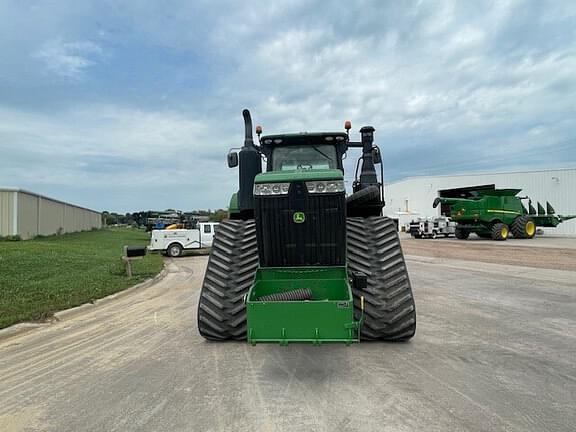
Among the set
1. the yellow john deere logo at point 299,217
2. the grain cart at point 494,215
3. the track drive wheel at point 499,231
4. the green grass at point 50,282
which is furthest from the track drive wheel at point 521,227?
the yellow john deere logo at point 299,217

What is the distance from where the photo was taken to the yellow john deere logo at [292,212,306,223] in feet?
16.4

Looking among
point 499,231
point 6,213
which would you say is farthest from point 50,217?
point 499,231

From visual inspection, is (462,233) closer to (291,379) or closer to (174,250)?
(174,250)

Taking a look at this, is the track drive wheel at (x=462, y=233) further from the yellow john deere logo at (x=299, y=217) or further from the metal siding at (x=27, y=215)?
the metal siding at (x=27, y=215)

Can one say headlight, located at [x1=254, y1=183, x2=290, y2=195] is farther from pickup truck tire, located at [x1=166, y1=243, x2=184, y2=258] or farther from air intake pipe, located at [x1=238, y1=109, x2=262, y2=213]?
pickup truck tire, located at [x1=166, y1=243, x2=184, y2=258]

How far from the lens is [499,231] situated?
28.2m

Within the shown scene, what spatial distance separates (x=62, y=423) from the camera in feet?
11.3

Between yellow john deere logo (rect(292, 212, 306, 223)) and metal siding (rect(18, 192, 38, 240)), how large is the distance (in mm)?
28370

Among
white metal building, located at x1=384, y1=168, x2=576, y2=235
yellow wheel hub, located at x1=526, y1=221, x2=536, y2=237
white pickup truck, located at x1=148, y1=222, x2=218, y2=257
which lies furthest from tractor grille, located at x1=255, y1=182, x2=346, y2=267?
white metal building, located at x1=384, y1=168, x2=576, y2=235

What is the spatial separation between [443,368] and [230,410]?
7.65ft

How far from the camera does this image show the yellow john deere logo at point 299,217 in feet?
16.4

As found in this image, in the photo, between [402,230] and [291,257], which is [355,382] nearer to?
[291,257]

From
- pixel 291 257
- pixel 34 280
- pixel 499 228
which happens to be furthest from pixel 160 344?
pixel 499 228

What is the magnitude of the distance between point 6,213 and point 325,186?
28474 mm
